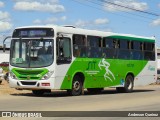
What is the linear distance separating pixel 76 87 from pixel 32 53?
2810 millimetres

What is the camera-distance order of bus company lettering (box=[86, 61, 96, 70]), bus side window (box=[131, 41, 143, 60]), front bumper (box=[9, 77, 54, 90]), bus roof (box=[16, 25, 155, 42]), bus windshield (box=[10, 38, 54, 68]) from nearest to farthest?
front bumper (box=[9, 77, 54, 90]) → bus windshield (box=[10, 38, 54, 68]) → bus roof (box=[16, 25, 155, 42]) → bus company lettering (box=[86, 61, 96, 70]) → bus side window (box=[131, 41, 143, 60])

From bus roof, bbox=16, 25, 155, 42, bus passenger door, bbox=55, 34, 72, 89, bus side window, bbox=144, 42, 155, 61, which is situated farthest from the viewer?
bus side window, bbox=144, 42, 155, 61

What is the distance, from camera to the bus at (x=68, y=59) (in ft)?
73.5

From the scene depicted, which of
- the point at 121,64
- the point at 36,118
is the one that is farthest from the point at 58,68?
the point at 36,118

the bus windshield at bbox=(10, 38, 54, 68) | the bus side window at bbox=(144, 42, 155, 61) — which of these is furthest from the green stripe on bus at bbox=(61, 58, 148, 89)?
the bus windshield at bbox=(10, 38, 54, 68)

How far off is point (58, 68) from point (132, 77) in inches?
291

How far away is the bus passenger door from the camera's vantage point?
73.9 ft

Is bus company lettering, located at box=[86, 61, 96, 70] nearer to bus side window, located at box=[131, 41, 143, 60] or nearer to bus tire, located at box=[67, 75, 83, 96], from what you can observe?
bus tire, located at box=[67, 75, 83, 96]

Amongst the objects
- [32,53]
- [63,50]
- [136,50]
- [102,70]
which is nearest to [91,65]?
[102,70]

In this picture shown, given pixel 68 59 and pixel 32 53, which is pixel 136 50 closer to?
pixel 68 59

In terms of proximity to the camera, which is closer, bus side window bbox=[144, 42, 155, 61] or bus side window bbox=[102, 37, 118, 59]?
bus side window bbox=[102, 37, 118, 59]

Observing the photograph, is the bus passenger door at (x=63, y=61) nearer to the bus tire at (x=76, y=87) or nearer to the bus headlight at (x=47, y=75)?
the bus headlight at (x=47, y=75)

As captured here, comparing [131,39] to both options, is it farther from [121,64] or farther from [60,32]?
[60,32]

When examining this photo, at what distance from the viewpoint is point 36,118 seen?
13.7 m
